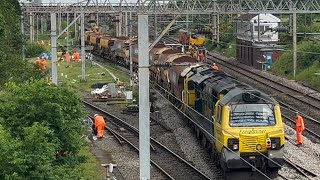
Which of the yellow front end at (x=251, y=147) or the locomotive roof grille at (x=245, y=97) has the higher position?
the locomotive roof grille at (x=245, y=97)

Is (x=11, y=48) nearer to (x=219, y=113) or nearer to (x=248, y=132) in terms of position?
(x=219, y=113)

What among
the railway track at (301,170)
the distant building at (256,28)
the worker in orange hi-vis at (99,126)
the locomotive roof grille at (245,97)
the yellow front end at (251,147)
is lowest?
the railway track at (301,170)

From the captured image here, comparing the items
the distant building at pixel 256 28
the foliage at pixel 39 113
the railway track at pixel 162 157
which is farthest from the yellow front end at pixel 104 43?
the foliage at pixel 39 113

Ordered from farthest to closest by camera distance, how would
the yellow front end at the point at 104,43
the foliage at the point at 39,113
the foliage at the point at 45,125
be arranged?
the yellow front end at the point at 104,43 < the foliage at the point at 39,113 < the foliage at the point at 45,125

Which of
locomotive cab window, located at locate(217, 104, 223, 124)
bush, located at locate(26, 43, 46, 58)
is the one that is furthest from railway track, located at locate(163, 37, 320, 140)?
→ bush, located at locate(26, 43, 46, 58)

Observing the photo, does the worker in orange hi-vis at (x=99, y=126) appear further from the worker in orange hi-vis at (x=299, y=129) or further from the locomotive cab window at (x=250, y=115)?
the locomotive cab window at (x=250, y=115)

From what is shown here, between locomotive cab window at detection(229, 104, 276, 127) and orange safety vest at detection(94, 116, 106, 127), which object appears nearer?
locomotive cab window at detection(229, 104, 276, 127)

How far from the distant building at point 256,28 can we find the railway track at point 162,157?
2535 cm

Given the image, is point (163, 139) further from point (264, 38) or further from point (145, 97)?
point (264, 38)

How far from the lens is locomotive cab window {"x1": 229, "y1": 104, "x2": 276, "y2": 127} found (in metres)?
17.3

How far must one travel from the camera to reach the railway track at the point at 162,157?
63.7 ft

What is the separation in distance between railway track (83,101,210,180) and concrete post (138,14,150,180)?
195 inches

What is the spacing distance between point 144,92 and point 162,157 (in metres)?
8.74

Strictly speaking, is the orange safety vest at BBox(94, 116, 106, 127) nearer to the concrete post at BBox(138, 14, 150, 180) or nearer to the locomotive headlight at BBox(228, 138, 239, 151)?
the locomotive headlight at BBox(228, 138, 239, 151)
